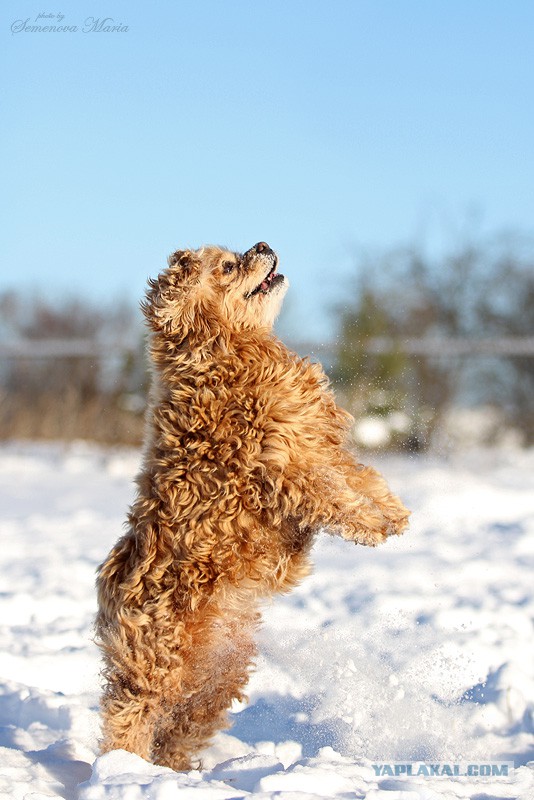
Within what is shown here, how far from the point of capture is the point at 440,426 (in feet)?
41.4

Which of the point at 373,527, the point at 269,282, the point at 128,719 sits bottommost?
the point at 128,719

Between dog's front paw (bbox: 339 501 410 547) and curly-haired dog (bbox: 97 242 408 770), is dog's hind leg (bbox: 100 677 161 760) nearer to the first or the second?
curly-haired dog (bbox: 97 242 408 770)

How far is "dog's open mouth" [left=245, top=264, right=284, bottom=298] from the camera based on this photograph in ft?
13.0

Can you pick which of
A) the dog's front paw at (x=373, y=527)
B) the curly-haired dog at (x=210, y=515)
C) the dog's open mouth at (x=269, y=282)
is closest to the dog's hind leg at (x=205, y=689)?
the curly-haired dog at (x=210, y=515)

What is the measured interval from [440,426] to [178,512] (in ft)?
31.4

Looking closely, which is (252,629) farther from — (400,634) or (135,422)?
(135,422)

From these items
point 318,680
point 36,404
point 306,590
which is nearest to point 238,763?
point 318,680

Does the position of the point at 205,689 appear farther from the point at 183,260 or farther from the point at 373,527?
the point at 183,260

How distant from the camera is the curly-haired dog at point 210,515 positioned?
11.0 ft

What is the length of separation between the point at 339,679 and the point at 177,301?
189cm

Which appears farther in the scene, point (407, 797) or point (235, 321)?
point (235, 321)

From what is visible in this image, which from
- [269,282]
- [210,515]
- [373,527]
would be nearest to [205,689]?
[210,515]

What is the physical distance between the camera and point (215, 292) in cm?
391

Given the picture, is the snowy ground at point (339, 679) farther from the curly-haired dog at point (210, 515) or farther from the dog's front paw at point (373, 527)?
the dog's front paw at point (373, 527)
